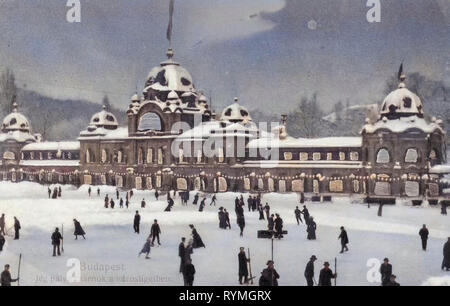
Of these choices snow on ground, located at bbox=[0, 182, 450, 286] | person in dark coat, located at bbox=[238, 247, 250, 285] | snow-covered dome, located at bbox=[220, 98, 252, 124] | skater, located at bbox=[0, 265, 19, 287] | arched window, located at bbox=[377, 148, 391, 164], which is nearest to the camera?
skater, located at bbox=[0, 265, 19, 287]

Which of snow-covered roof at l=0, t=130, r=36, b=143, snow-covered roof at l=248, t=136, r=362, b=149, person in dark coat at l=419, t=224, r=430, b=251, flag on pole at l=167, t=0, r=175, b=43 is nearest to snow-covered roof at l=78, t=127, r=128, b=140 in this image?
snow-covered roof at l=0, t=130, r=36, b=143

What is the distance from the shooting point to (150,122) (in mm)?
38531

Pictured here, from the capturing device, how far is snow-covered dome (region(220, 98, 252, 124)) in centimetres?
2595

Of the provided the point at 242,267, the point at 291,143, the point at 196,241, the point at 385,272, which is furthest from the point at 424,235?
the point at 291,143

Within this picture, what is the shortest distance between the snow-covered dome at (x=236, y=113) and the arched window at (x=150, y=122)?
733 cm

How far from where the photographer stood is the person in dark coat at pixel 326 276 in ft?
49.9

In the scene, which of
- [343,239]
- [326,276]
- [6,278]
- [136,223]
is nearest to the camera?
[326,276]

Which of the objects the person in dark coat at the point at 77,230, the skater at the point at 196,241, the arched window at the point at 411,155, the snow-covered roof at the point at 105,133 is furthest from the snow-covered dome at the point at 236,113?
the person in dark coat at the point at 77,230

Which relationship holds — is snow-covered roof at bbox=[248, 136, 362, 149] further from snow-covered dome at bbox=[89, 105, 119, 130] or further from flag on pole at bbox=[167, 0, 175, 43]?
flag on pole at bbox=[167, 0, 175, 43]

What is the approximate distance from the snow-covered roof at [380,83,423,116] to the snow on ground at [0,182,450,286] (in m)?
4.89

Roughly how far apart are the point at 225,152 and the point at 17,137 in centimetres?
1365

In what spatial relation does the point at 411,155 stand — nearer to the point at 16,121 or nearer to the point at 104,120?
the point at 104,120
